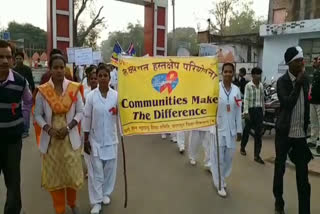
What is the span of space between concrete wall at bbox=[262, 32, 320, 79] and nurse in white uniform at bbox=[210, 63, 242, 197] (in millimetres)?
15001

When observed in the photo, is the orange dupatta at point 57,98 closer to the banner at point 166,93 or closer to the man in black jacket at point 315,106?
the banner at point 166,93

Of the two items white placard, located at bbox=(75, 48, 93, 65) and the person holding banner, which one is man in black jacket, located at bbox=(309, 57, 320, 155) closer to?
the person holding banner

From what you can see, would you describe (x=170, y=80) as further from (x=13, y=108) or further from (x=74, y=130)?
(x=13, y=108)

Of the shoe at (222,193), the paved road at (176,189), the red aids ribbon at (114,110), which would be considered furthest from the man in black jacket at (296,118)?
the red aids ribbon at (114,110)

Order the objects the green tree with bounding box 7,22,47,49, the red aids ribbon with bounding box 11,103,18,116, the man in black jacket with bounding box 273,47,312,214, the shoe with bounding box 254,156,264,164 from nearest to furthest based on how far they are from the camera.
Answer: the red aids ribbon with bounding box 11,103,18,116 < the man in black jacket with bounding box 273,47,312,214 < the shoe with bounding box 254,156,264,164 < the green tree with bounding box 7,22,47,49

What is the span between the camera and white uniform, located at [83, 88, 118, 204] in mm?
4359

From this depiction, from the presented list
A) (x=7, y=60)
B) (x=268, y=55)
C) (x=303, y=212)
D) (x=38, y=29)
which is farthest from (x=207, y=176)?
(x=38, y=29)

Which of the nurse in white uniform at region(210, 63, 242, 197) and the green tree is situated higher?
the green tree

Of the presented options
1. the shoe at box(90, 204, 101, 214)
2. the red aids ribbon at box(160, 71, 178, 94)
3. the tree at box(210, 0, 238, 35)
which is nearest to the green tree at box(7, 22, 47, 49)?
the tree at box(210, 0, 238, 35)

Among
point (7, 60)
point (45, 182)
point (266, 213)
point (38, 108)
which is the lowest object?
point (266, 213)

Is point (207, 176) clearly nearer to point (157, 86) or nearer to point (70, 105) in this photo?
point (157, 86)

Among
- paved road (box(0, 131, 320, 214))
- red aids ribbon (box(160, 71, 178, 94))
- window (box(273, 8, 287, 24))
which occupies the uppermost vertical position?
window (box(273, 8, 287, 24))

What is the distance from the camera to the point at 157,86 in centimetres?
441

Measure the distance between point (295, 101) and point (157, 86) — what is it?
4.92 feet
